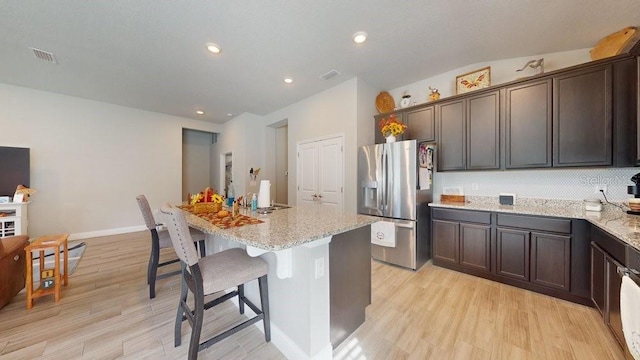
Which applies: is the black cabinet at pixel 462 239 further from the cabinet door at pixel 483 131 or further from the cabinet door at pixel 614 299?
the cabinet door at pixel 614 299

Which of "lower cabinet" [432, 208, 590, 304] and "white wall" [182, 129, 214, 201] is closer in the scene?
"lower cabinet" [432, 208, 590, 304]

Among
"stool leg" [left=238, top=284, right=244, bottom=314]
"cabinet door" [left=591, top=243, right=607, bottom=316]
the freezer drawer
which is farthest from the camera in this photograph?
the freezer drawer

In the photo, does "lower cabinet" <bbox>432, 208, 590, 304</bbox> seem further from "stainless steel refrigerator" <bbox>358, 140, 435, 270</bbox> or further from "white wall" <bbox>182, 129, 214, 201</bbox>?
"white wall" <bbox>182, 129, 214, 201</bbox>

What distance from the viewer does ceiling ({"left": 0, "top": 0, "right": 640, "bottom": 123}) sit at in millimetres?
2008

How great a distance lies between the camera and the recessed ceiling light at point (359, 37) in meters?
2.38

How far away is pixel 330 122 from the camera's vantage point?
387 centimetres

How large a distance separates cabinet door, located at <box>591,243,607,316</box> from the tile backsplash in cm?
87

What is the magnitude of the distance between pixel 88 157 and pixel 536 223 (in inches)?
300

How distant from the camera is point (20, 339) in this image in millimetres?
1634

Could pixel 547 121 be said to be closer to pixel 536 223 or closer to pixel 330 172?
pixel 536 223

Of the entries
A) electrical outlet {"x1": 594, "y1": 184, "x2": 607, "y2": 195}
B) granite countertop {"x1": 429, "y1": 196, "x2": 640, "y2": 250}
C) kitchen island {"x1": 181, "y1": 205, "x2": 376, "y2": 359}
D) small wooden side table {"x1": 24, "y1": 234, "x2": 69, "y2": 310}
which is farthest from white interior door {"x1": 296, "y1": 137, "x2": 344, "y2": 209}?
small wooden side table {"x1": 24, "y1": 234, "x2": 69, "y2": 310}

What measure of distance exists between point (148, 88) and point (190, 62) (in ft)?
5.17

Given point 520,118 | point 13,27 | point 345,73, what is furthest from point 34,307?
point 520,118

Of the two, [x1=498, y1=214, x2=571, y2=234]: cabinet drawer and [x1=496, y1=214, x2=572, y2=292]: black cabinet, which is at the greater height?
[x1=498, y1=214, x2=571, y2=234]: cabinet drawer
